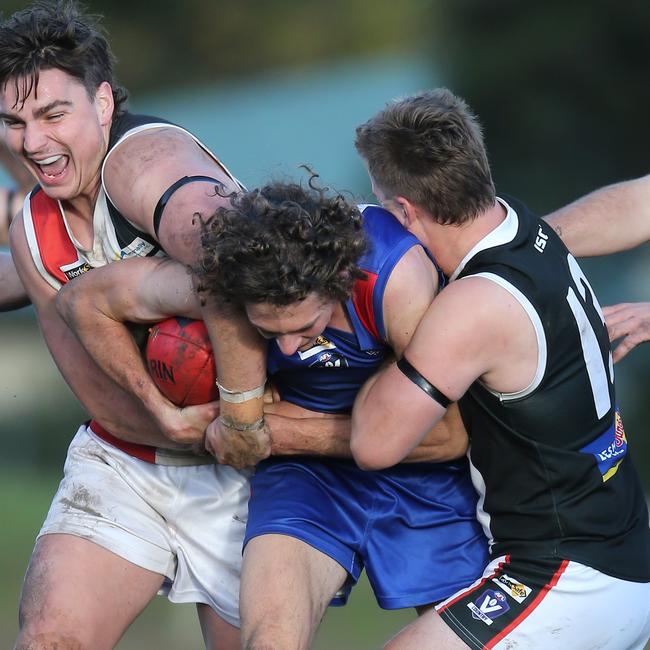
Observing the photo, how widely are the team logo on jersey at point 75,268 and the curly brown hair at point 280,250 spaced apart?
2.54 ft

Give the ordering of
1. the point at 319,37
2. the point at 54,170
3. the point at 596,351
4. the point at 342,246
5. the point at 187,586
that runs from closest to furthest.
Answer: the point at 342,246, the point at 596,351, the point at 54,170, the point at 187,586, the point at 319,37

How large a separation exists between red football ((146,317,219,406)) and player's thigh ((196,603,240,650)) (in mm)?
896

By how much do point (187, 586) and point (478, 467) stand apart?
45.3 inches

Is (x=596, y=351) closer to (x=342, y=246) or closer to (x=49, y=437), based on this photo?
(x=342, y=246)

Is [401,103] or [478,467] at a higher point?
[401,103]

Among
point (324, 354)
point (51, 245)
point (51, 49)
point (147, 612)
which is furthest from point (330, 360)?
point (147, 612)

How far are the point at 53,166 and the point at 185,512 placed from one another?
48.0 inches

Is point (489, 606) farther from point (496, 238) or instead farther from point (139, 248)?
point (139, 248)

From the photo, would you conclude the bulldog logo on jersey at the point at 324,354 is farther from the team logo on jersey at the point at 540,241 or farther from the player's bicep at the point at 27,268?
the player's bicep at the point at 27,268

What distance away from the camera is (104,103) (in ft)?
11.7

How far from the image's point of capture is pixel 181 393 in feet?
10.9

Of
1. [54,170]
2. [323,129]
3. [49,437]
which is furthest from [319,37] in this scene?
[54,170]

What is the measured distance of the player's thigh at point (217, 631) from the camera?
3723mm

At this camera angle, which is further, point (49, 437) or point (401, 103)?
point (49, 437)
